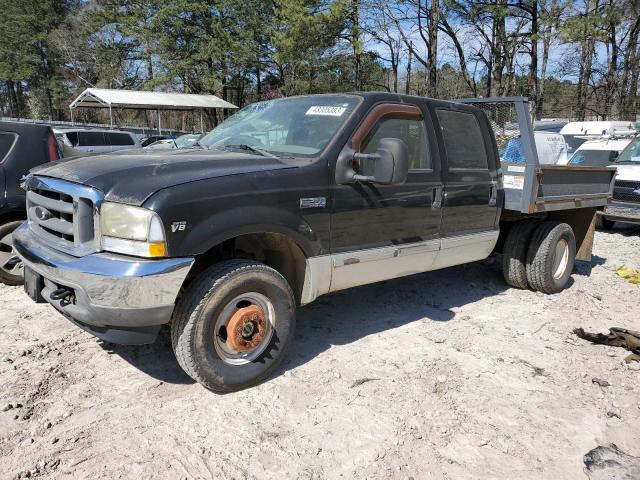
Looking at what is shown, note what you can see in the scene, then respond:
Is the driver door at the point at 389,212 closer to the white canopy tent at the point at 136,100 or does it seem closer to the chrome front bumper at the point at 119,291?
the chrome front bumper at the point at 119,291

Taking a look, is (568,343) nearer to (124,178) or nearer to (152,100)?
(124,178)

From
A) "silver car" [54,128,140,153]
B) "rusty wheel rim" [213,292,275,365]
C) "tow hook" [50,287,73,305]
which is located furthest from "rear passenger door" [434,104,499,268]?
"silver car" [54,128,140,153]

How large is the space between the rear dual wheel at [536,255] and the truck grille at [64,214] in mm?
4641

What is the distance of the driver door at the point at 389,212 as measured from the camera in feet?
12.2

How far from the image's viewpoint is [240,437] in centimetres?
288

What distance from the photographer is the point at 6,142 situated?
521 cm

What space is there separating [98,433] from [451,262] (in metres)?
3.28

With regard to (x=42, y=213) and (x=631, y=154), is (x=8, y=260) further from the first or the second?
(x=631, y=154)

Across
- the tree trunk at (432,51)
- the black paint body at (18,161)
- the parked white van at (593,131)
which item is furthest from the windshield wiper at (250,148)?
the tree trunk at (432,51)

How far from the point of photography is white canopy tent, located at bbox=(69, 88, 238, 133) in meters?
24.6

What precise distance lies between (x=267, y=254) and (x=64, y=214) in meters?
1.39

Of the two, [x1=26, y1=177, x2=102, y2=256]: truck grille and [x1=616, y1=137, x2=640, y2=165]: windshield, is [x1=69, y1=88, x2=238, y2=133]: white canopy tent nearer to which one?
[x1=616, y1=137, x2=640, y2=165]: windshield

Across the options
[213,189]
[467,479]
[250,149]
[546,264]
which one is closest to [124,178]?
[213,189]

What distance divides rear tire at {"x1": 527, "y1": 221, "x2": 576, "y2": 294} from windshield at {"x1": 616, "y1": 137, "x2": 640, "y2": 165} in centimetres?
633
